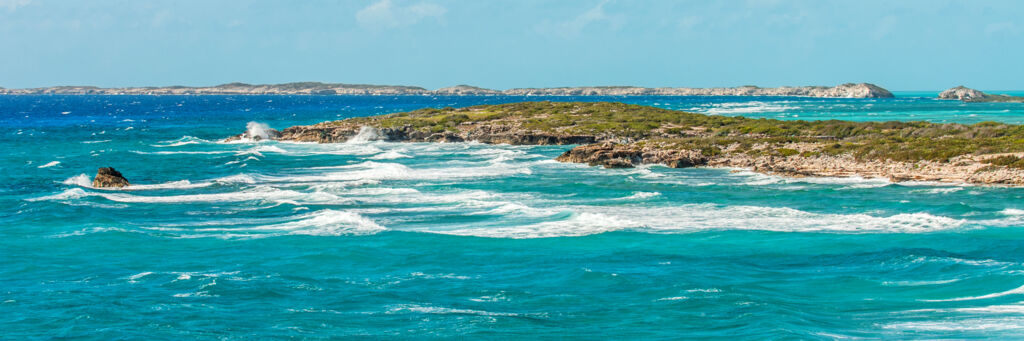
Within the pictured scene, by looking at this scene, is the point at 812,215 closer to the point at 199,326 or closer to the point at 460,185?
the point at 460,185

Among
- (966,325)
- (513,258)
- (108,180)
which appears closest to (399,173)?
(108,180)

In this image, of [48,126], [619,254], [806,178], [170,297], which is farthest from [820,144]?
[48,126]

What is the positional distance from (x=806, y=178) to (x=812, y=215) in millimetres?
11817

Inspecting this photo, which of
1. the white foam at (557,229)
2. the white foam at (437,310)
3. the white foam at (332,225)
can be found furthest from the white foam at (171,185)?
the white foam at (437,310)

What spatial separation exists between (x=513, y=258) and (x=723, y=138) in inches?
1456

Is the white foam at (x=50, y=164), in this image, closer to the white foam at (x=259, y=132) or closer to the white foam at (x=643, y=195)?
the white foam at (x=259, y=132)

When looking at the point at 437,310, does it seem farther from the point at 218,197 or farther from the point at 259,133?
the point at 259,133

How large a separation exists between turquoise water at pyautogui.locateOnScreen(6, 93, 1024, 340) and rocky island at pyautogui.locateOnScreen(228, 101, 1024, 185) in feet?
12.6

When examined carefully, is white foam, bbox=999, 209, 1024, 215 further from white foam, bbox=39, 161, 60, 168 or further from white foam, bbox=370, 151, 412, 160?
white foam, bbox=39, 161, 60, 168

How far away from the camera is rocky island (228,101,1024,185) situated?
47781 millimetres

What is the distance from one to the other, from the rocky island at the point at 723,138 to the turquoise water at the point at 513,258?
12.6ft

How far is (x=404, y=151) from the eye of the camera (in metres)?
72.8

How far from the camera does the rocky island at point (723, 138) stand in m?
47.8

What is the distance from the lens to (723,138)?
62.1m
